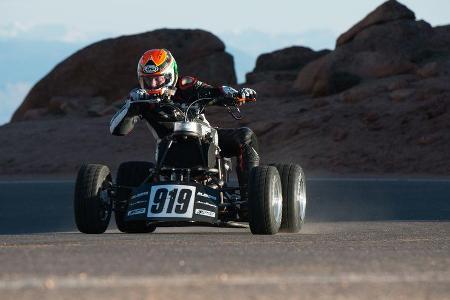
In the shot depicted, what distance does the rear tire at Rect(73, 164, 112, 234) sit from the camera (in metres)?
15.1

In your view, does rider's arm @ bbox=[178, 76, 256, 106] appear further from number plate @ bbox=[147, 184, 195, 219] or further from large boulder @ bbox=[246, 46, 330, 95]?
large boulder @ bbox=[246, 46, 330, 95]

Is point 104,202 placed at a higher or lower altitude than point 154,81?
lower

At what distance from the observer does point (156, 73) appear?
15648 mm

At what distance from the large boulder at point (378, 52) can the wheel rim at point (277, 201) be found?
126 feet

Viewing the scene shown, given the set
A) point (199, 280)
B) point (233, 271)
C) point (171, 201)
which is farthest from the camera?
point (171, 201)

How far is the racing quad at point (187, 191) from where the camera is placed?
1430 cm

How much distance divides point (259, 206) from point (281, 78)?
1859 inches

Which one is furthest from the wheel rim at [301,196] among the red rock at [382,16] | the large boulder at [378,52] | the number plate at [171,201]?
the red rock at [382,16]

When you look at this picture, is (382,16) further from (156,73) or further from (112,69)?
(156,73)

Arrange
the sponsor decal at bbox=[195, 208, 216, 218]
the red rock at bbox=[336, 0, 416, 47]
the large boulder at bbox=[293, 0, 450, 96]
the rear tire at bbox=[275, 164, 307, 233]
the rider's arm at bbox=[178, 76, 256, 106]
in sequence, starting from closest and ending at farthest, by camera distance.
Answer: the sponsor decal at bbox=[195, 208, 216, 218] < the rear tire at bbox=[275, 164, 307, 233] < the rider's arm at bbox=[178, 76, 256, 106] < the large boulder at bbox=[293, 0, 450, 96] < the red rock at bbox=[336, 0, 416, 47]

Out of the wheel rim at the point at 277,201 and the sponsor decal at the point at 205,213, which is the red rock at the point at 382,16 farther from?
the sponsor decal at the point at 205,213

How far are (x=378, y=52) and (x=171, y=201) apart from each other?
43.0 m

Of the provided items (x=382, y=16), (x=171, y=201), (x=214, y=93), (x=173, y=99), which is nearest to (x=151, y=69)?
(x=173, y=99)

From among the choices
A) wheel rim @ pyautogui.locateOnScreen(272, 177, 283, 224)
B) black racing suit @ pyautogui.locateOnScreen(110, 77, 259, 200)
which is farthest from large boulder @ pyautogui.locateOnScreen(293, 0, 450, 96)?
wheel rim @ pyautogui.locateOnScreen(272, 177, 283, 224)
